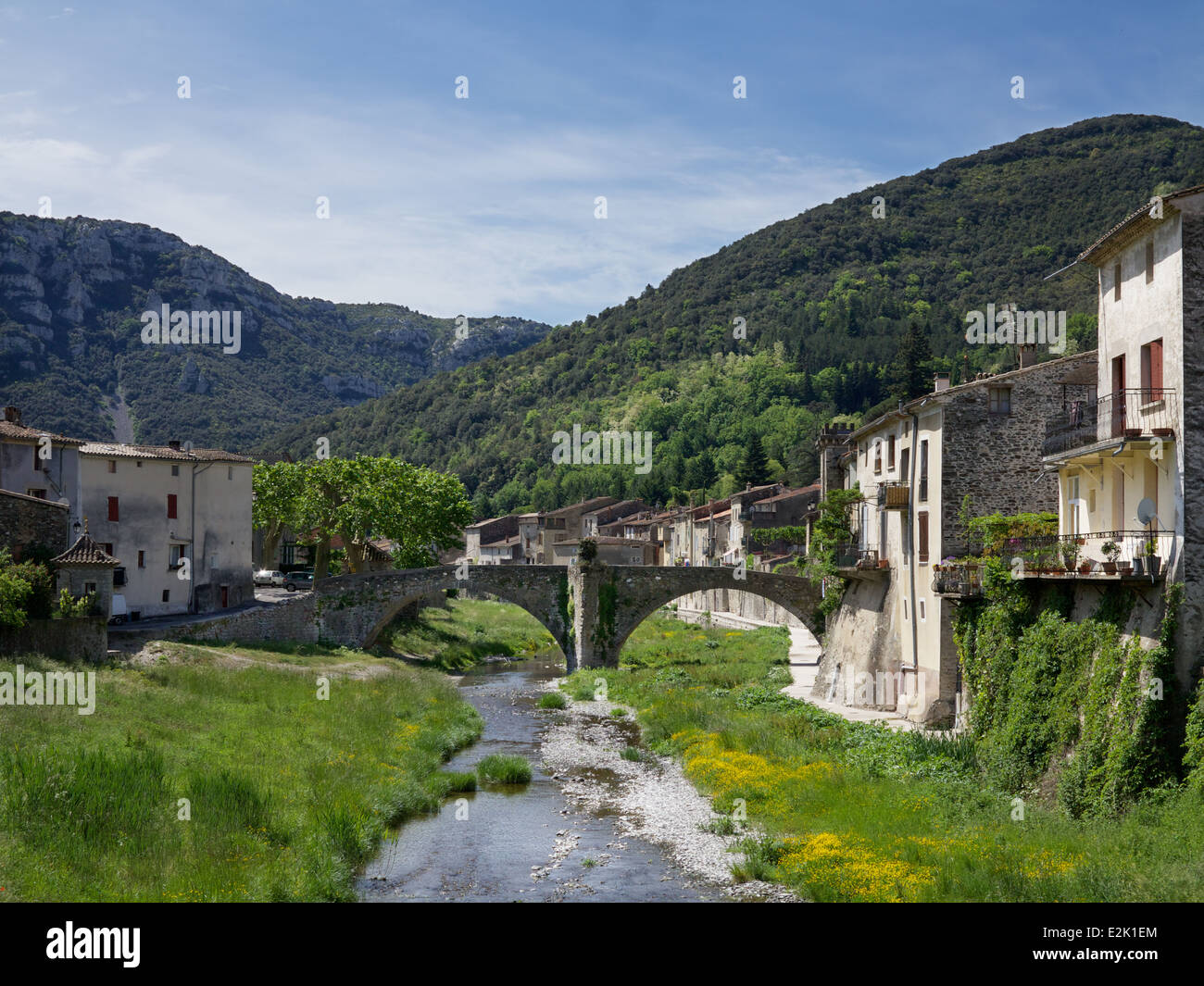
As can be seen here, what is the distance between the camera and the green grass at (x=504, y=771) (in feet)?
104

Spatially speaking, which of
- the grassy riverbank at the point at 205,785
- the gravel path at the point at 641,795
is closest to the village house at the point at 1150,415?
the gravel path at the point at 641,795

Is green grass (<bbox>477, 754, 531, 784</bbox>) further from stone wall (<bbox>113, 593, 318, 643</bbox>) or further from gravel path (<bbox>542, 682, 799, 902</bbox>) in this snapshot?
stone wall (<bbox>113, 593, 318, 643</bbox>)

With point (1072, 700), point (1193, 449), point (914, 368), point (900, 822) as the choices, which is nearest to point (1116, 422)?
point (1193, 449)

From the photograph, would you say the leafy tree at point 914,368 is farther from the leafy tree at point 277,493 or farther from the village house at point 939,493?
the village house at point 939,493

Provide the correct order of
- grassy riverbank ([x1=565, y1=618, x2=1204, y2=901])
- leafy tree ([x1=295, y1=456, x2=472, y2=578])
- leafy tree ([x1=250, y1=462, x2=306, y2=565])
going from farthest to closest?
leafy tree ([x1=250, y1=462, x2=306, y2=565]) < leafy tree ([x1=295, y1=456, x2=472, y2=578]) < grassy riverbank ([x1=565, y1=618, x2=1204, y2=901])

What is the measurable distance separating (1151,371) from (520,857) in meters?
16.3

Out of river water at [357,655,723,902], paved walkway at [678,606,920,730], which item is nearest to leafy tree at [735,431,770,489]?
paved walkway at [678,606,920,730]

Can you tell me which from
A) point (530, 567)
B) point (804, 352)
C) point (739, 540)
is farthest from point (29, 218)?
point (530, 567)

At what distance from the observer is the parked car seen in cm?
7164

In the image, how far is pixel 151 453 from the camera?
174ft

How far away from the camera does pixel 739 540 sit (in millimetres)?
95688

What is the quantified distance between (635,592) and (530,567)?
565 cm

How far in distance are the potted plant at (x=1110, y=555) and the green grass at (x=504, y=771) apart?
16231 millimetres

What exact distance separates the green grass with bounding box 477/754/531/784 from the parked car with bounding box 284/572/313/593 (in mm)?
40020
